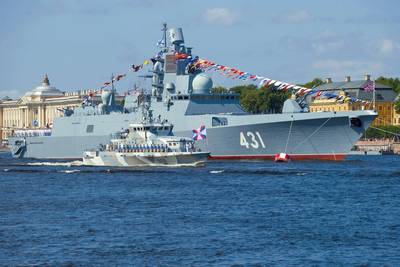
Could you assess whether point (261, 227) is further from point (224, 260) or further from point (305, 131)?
point (305, 131)

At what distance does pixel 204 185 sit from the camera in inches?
2354

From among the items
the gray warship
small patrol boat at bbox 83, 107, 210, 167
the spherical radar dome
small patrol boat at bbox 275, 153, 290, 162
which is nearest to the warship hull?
the gray warship

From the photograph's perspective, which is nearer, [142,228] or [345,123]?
[142,228]

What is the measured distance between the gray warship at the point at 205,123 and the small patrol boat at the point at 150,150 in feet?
31.0

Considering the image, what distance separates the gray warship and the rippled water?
15873mm

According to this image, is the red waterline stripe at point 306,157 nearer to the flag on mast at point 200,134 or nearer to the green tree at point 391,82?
the flag on mast at point 200,134

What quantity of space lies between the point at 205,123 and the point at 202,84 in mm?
6518

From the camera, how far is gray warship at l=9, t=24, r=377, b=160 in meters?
85.1

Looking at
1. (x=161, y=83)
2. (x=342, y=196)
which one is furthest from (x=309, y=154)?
(x=342, y=196)

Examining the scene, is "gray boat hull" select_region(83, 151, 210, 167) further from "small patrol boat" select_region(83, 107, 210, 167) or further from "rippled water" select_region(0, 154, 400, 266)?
"rippled water" select_region(0, 154, 400, 266)

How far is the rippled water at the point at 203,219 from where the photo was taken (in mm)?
34000

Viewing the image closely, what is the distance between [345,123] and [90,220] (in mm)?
44920

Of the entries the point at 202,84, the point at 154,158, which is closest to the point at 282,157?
the point at 154,158

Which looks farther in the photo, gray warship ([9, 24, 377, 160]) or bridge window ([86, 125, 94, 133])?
bridge window ([86, 125, 94, 133])
